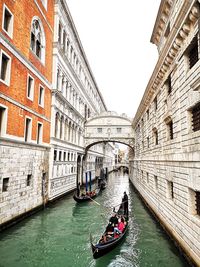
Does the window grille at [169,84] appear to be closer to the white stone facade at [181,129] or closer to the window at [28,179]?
the white stone facade at [181,129]

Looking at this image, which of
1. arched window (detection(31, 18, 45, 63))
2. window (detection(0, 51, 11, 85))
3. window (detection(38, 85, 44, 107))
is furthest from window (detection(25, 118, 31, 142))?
Answer: arched window (detection(31, 18, 45, 63))

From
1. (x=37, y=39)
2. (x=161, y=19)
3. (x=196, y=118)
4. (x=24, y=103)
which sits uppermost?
(x=161, y=19)

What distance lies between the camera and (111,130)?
85.9ft

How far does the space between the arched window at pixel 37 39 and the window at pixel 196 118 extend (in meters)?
9.51

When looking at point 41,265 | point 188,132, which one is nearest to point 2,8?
point 188,132

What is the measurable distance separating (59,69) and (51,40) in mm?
2056

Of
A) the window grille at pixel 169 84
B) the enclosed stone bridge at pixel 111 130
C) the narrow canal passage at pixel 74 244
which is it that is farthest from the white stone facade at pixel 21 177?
the enclosed stone bridge at pixel 111 130

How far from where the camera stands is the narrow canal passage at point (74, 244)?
6688 millimetres

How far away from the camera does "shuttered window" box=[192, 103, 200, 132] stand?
21.0 ft

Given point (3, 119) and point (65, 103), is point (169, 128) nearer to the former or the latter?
point (3, 119)

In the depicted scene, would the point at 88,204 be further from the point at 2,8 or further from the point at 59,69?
the point at 2,8

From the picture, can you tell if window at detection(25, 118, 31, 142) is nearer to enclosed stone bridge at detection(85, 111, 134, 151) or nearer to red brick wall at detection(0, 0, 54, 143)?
red brick wall at detection(0, 0, 54, 143)

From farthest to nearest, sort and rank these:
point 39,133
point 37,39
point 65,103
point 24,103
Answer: point 65,103 → point 39,133 → point 37,39 → point 24,103

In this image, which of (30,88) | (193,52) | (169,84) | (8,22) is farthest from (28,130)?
(193,52)
